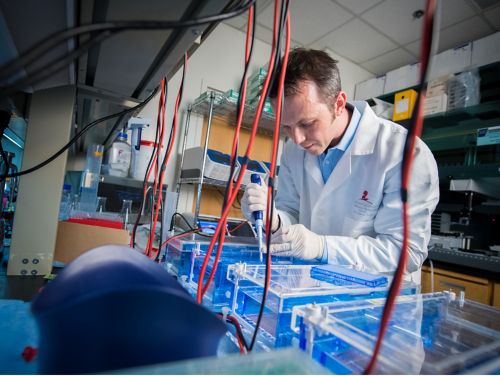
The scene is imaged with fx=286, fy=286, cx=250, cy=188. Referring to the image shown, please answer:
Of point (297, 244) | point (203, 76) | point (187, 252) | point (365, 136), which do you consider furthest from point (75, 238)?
point (203, 76)

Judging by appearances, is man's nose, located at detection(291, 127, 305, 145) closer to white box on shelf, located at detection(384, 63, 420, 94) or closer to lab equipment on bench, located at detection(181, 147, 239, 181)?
lab equipment on bench, located at detection(181, 147, 239, 181)

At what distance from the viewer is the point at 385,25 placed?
2.49 meters

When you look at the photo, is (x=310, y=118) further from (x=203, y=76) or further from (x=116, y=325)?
(x=203, y=76)

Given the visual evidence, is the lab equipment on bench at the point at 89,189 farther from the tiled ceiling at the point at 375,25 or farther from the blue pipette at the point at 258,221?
the tiled ceiling at the point at 375,25

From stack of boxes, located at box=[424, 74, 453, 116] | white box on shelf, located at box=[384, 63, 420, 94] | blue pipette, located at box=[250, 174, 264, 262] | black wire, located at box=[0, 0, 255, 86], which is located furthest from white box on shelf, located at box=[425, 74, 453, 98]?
black wire, located at box=[0, 0, 255, 86]

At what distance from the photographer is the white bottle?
1927 millimetres

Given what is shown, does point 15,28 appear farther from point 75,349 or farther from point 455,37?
point 455,37

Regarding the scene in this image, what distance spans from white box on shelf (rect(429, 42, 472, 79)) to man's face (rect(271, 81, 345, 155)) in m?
1.98

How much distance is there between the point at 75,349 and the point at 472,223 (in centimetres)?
253

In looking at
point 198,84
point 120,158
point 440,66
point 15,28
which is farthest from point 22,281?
point 440,66

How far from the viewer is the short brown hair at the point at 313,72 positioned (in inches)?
38.1

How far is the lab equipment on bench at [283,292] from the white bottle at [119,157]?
1.67 m

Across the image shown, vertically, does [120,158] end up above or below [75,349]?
above

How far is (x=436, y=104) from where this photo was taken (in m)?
2.46
